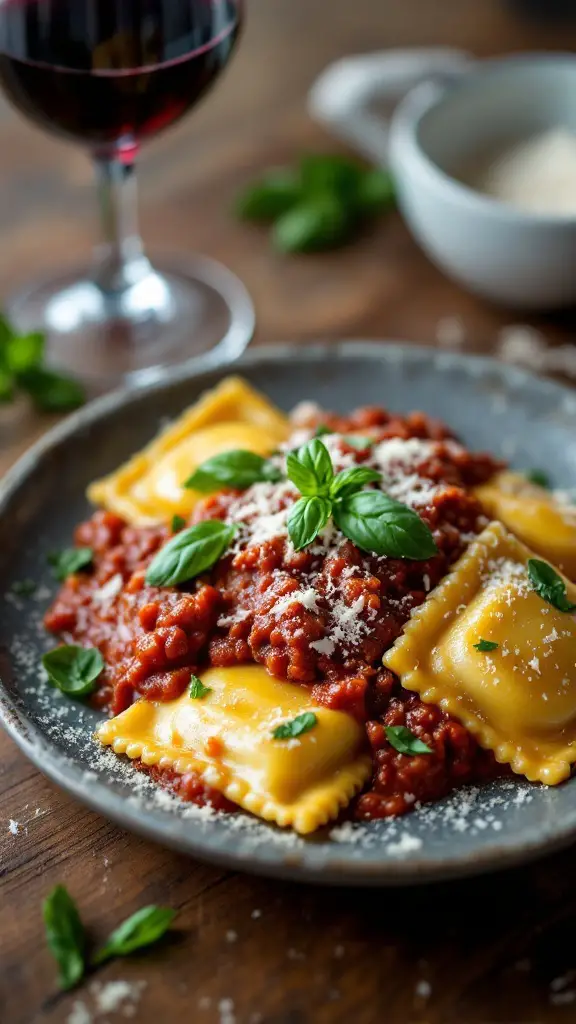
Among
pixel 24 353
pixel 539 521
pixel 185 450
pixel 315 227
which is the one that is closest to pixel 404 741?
pixel 539 521

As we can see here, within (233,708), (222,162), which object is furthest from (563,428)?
(222,162)

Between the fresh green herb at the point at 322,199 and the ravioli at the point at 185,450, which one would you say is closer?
the ravioli at the point at 185,450

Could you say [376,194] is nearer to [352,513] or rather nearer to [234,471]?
[234,471]

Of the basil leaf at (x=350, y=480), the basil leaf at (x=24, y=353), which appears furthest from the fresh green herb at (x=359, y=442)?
the basil leaf at (x=24, y=353)

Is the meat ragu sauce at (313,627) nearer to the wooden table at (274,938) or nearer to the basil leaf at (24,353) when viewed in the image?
the wooden table at (274,938)

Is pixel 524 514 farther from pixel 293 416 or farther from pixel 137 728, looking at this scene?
pixel 137 728

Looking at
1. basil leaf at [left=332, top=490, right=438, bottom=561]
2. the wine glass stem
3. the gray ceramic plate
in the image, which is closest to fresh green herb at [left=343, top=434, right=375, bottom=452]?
basil leaf at [left=332, top=490, right=438, bottom=561]
